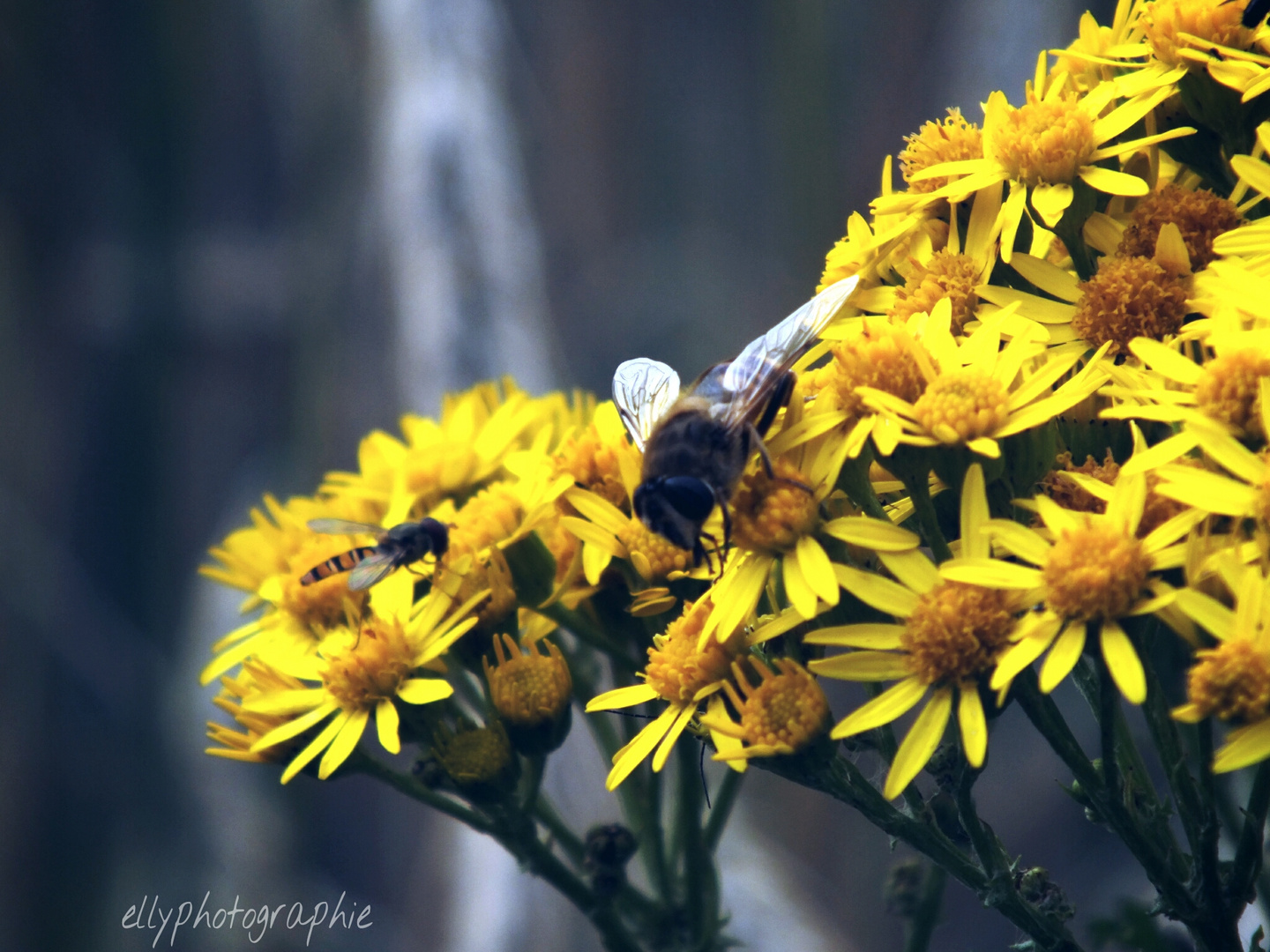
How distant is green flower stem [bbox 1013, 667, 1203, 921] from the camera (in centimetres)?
90

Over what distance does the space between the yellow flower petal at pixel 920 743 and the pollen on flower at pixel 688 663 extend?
0.64 feet

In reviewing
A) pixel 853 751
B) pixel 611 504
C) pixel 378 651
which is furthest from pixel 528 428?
pixel 853 751

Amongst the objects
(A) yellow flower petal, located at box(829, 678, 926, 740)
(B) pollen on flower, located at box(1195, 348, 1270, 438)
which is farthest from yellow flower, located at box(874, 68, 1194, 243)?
(A) yellow flower petal, located at box(829, 678, 926, 740)

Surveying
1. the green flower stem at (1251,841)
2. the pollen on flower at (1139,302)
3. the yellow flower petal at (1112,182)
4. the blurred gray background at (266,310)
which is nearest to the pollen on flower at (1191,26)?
the yellow flower petal at (1112,182)

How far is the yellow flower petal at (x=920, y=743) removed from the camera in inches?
34.9

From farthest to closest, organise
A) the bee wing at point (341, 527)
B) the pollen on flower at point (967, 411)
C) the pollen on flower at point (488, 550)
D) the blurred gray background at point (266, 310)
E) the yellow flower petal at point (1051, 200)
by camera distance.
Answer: the blurred gray background at point (266, 310) < the bee wing at point (341, 527) < the pollen on flower at point (488, 550) < the yellow flower petal at point (1051, 200) < the pollen on flower at point (967, 411)

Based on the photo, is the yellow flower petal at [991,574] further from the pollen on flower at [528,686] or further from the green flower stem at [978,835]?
the pollen on flower at [528,686]

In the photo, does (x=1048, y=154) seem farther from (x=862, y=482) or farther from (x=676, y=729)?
(x=676, y=729)

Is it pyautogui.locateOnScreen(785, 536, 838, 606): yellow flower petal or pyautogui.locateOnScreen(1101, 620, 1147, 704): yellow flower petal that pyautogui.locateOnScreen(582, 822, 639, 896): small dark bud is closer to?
pyautogui.locateOnScreen(785, 536, 838, 606): yellow flower petal

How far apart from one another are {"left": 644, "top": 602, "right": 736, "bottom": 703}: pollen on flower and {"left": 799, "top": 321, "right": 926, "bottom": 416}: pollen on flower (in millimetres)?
264

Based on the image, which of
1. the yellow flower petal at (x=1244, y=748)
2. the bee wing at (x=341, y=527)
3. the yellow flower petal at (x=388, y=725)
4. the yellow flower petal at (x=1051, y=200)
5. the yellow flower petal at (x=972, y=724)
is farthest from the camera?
the bee wing at (x=341, y=527)

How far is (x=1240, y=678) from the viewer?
76 centimetres

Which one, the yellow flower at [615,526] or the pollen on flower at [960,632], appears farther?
the yellow flower at [615,526]

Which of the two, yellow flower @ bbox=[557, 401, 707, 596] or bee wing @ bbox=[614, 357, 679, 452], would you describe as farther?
bee wing @ bbox=[614, 357, 679, 452]
